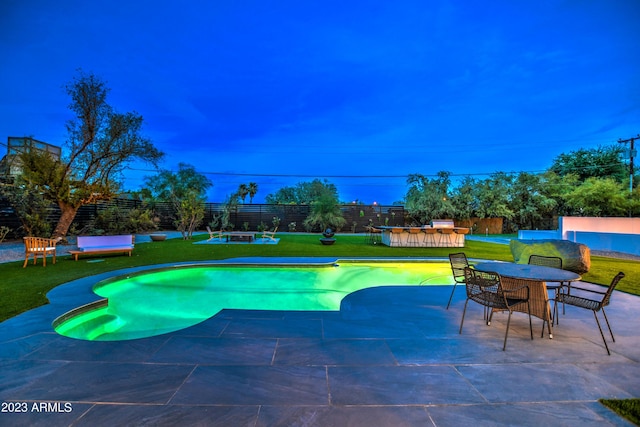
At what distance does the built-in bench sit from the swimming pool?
2.39 m

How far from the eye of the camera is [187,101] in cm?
2098

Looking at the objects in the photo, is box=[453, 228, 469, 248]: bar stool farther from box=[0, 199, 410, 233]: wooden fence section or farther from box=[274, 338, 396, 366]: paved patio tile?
box=[274, 338, 396, 366]: paved patio tile

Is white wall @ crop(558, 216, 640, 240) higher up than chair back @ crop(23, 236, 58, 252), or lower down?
higher up

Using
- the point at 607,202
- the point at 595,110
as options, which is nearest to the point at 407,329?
the point at 607,202

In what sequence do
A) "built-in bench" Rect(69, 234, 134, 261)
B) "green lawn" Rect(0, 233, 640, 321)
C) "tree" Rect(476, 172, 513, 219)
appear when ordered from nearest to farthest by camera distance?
"green lawn" Rect(0, 233, 640, 321) < "built-in bench" Rect(69, 234, 134, 261) < "tree" Rect(476, 172, 513, 219)

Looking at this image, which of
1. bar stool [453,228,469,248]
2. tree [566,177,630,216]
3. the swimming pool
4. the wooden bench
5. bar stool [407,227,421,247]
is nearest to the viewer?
the swimming pool

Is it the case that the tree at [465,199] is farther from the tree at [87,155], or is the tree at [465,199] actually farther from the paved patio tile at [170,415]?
the paved patio tile at [170,415]

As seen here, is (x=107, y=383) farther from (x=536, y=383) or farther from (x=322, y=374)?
(x=536, y=383)

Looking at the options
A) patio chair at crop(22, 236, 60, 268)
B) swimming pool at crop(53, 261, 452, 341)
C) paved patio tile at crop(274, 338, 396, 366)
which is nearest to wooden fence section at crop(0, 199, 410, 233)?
patio chair at crop(22, 236, 60, 268)

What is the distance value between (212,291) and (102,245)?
4.36 m

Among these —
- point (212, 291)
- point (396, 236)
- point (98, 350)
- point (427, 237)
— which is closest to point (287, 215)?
point (396, 236)

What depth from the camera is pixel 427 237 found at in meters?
11.6

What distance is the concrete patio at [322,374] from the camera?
1.67 m

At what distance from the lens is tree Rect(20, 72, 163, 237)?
925 cm
